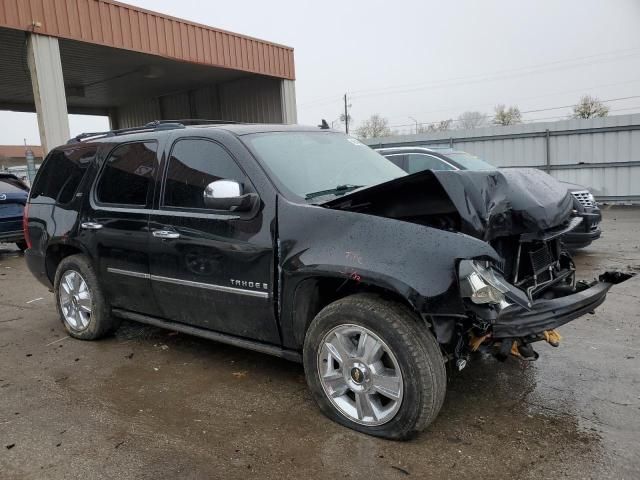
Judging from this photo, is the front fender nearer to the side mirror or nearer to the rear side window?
the side mirror

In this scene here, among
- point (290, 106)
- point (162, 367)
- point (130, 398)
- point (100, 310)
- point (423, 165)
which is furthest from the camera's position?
point (290, 106)

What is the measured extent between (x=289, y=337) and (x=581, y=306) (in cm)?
176

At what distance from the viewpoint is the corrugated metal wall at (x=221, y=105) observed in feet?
55.0

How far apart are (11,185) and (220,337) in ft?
27.7

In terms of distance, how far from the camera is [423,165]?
8.23 meters

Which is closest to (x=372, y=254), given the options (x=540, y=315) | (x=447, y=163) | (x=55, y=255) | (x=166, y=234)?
(x=540, y=315)

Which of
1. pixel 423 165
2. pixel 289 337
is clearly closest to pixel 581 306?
pixel 289 337

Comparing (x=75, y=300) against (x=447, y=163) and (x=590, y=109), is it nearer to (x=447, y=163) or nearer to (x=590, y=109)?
(x=447, y=163)

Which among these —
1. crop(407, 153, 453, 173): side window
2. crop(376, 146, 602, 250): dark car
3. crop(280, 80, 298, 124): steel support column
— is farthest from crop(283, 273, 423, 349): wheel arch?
crop(280, 80, 298, 124): steel support column

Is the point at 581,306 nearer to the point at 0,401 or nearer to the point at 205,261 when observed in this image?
the point at 205,261

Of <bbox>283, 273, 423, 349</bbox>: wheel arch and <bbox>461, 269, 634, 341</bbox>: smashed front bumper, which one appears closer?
<bbox>461, 269, 634, 341</bbox>: smashed front bumper

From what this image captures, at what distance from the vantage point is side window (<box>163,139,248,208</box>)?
3.57 meters

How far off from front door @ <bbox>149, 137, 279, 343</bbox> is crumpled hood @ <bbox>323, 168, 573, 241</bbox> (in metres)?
0.65

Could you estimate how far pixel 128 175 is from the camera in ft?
13.9
